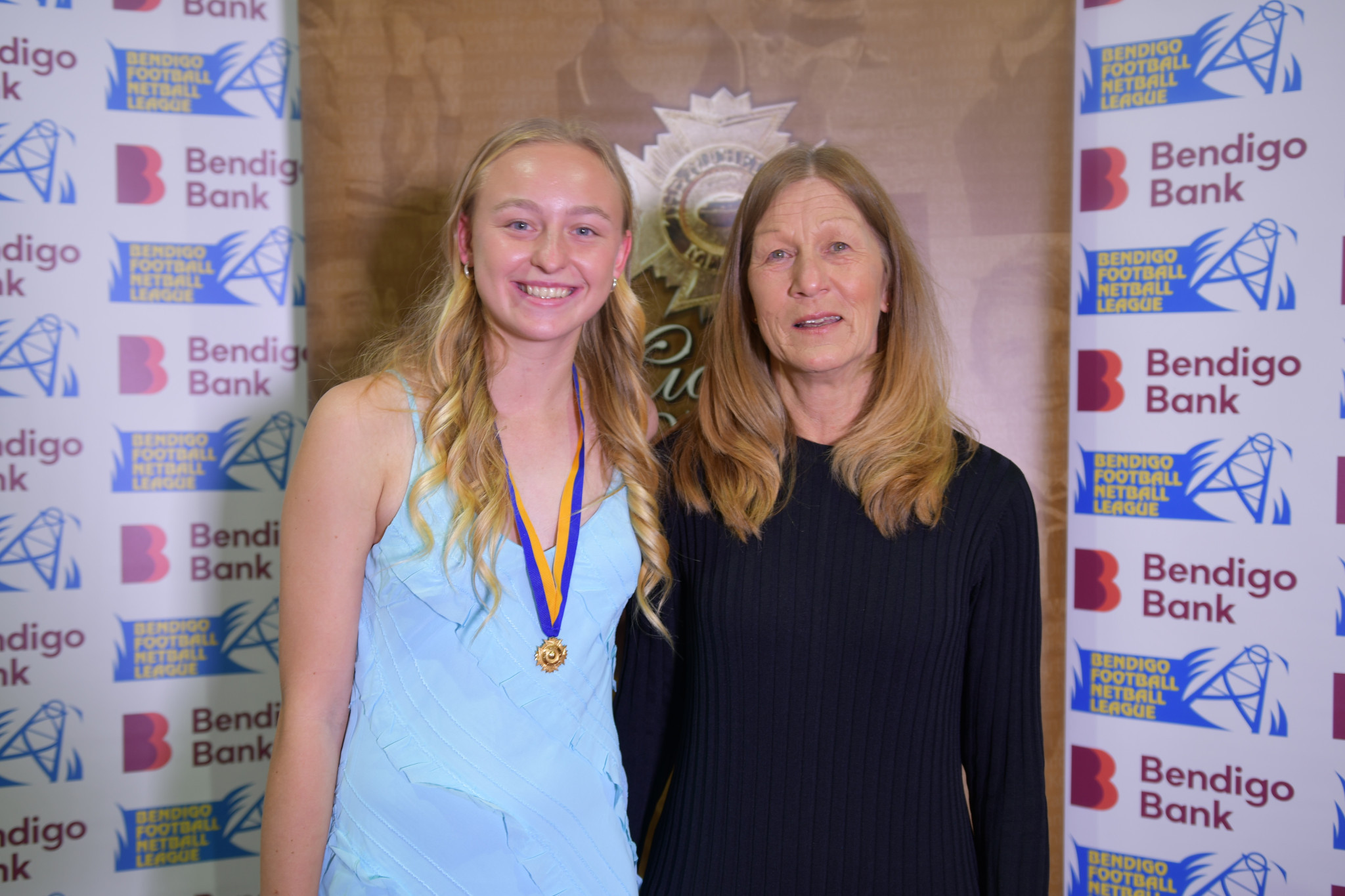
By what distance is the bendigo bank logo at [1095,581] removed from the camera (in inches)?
87.0

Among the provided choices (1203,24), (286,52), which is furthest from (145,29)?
(1203,24)

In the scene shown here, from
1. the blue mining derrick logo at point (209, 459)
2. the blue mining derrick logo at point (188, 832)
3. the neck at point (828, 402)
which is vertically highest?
the neck at point (828, 402)

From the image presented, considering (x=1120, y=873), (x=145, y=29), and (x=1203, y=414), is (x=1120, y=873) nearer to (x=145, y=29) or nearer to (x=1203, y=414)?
(x=1203, y=414)

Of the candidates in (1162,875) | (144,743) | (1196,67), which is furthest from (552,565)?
(1196,67)

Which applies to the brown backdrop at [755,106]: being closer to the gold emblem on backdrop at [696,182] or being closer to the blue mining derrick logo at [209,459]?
the gold emblem on backdrop at [696,182]

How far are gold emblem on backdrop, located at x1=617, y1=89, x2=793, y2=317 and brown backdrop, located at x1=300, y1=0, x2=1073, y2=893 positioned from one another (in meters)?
0.04

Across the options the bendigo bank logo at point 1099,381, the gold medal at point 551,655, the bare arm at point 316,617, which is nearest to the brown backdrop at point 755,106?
the bendigo bank logo at point 1099,381

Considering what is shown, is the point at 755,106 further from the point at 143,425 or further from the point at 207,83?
the point at 143,425

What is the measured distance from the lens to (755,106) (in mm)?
2047

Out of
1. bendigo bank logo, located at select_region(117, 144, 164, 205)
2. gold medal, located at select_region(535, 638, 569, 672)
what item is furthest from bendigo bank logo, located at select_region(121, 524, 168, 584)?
gold medal, located at select_region(535, 638, 569, 672)

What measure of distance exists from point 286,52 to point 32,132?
25.9 inches

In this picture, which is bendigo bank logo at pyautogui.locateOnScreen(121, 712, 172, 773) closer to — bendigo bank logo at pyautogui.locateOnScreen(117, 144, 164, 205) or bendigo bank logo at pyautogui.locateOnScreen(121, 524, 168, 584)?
bendigo bank logo at pyautogui.locateOnScreen(121, 524, 168, 584)

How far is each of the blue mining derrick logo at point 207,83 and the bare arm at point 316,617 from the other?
130 cm

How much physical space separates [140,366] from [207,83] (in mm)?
759
